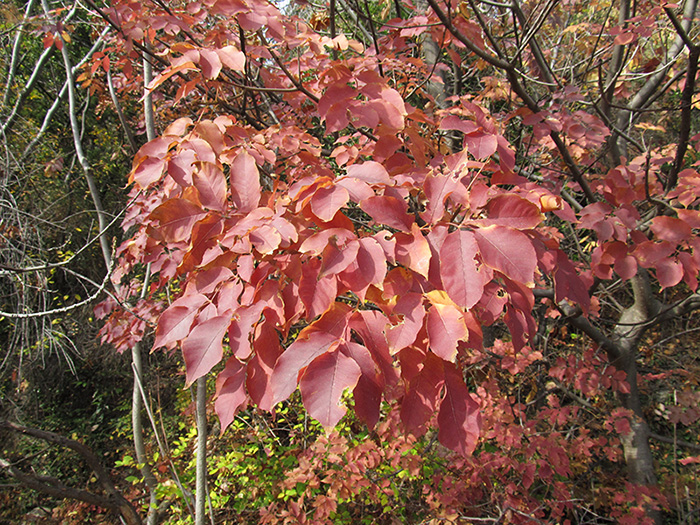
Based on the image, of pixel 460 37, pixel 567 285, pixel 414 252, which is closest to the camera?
pixel 414 252

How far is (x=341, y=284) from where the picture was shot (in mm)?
771

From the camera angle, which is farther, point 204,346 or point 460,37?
point 460,37

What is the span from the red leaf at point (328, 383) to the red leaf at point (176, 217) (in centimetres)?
44

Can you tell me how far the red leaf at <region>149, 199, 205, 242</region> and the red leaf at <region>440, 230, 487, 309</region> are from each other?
0.56m

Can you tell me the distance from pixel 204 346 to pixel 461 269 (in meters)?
0.50

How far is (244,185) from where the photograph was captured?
89 centimetres

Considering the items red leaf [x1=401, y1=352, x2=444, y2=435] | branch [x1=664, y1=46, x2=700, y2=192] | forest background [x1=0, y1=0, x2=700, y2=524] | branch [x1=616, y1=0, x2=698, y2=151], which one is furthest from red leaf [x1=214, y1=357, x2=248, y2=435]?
branch [x1=616, y1=0, x2=698, y2=151]

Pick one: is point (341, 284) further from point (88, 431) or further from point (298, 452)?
point (88, 431)

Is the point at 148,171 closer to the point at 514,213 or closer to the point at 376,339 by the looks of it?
the point at 376,339

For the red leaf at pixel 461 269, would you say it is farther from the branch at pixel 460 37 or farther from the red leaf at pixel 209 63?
the branch at pixel 460 37

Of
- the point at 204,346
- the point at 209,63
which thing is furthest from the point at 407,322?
the point at 209,63

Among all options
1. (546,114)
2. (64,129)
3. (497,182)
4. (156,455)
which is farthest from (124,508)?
(64,129)

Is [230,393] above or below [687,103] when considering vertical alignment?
below

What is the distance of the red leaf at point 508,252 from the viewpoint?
2.08ft
